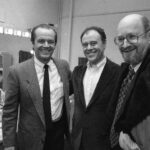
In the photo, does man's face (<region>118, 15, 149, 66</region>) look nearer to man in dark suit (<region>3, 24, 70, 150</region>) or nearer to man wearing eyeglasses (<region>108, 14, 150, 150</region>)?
man wearing eyeglasses (<region>108, 14, 150, 150</region>)

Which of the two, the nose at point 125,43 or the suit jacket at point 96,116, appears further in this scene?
the suit jacket at point 96,116

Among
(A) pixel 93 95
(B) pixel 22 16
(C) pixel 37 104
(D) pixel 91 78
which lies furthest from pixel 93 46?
(B) pixel 22 16

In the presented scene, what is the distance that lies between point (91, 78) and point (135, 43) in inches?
25.2

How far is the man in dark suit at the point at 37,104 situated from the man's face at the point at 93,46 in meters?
0.29

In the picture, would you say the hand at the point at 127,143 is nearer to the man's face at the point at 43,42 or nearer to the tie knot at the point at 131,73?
the tie knot at the point at 131,73

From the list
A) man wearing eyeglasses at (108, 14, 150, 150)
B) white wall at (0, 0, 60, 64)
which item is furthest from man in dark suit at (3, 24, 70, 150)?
white wall at (0, 0, 60, 64)

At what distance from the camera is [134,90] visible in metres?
1.12

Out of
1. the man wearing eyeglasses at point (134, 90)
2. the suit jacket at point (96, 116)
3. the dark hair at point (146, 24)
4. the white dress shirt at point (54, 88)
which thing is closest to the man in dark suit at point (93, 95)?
the suit jacket at point (96, 116)

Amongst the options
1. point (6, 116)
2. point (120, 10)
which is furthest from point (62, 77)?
point (120, 10)

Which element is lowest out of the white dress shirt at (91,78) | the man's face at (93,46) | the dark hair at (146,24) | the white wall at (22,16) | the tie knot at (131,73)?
the white dress shirt at (91,78)

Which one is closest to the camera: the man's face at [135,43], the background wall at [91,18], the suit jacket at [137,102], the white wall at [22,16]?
the suit jacket at [137,102]

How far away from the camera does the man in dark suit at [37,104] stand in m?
1.71

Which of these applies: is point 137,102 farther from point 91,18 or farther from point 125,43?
point 91,18

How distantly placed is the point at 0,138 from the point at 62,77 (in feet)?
2.53
